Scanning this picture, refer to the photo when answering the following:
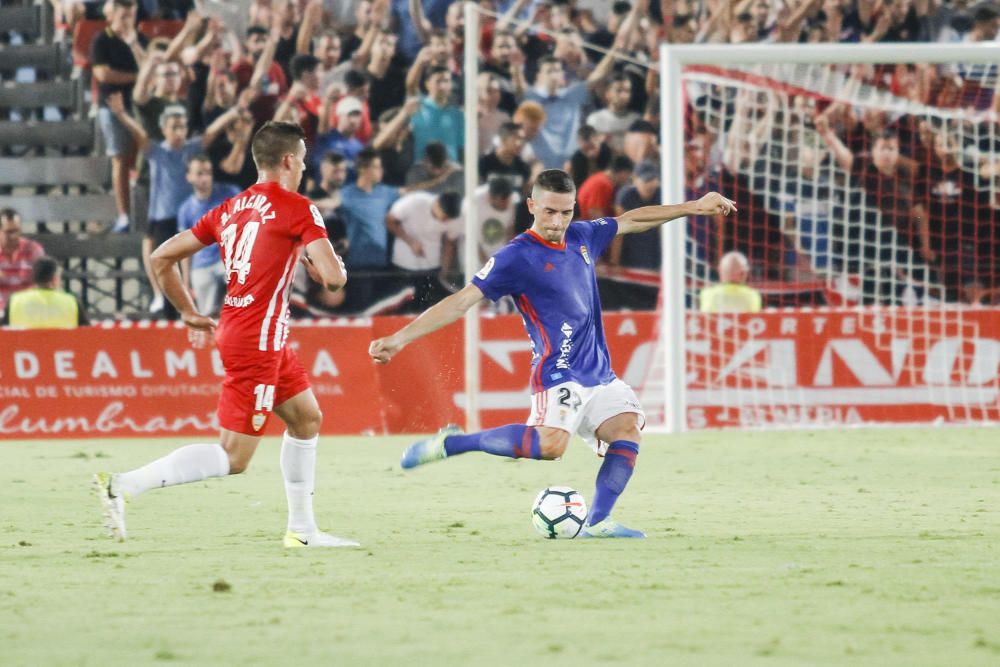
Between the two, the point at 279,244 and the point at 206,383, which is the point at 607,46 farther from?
the point at 279,244

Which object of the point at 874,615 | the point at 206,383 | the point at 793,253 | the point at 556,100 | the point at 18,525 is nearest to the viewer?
the point at 874,615

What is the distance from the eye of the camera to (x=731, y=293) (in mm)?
16125

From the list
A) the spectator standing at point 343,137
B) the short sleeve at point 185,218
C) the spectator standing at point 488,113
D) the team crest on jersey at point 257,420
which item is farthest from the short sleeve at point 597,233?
the spectator standing at point 488,113

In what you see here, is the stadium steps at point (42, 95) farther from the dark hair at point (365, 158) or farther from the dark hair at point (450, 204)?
the dark hair at point (450, 204)

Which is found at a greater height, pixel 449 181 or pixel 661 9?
pixel 661 9

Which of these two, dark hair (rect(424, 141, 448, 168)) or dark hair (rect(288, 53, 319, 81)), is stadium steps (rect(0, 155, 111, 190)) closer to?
dark hair (rect(288, 53, 319, 81))

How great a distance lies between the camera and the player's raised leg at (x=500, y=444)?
7.58 metres

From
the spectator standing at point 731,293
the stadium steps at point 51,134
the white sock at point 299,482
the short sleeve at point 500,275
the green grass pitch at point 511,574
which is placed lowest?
the green grass pitch at point 511,574

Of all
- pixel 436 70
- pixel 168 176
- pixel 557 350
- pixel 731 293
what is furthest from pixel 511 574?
pixel 436 70

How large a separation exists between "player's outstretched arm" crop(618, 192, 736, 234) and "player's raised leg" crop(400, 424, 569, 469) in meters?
1.07

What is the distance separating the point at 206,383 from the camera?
599 inches

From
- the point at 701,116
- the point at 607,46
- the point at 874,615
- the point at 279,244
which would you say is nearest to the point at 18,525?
the point at 279,244

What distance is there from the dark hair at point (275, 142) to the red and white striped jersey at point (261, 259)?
4.3 inches

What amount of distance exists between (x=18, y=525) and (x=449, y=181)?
9.72 m
